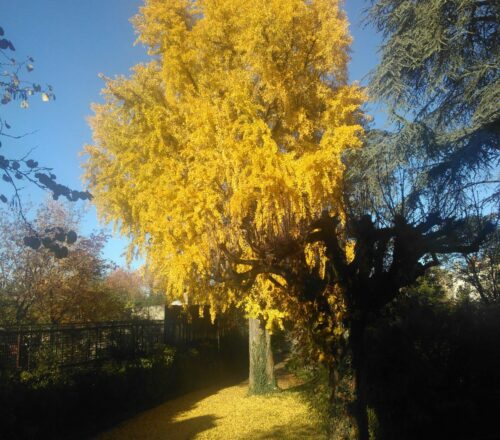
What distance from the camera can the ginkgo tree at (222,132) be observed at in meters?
9.51

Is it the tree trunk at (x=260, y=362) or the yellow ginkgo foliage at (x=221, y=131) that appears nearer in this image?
the yellow ginkgo foliage at (x=221, y=131)

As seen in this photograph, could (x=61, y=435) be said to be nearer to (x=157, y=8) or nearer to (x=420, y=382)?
(x=420, y=382)

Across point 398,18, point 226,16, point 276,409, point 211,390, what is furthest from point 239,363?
point 398,18

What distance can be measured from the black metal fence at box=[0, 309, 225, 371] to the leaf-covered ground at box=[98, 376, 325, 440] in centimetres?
175

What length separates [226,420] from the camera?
10.3 meters

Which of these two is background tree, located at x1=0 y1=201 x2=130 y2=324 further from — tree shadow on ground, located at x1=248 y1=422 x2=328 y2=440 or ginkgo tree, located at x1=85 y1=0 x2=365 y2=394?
tree shadow on ground, located at x1=248 y1=422 x2=328 y2=440

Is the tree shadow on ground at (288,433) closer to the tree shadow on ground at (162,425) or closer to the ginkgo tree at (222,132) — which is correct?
the tree shadow on ground at (162,425)

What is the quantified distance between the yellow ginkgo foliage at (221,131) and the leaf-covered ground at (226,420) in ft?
7.85

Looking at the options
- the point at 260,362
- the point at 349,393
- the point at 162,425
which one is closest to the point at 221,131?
the point at 349,393

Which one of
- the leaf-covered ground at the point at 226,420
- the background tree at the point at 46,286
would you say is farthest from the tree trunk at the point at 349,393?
the background tree at the point at 46,286

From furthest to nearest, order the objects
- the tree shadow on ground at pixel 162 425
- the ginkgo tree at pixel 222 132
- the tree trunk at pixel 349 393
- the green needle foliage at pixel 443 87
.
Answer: the ginkgo tree at pixel 222 132
the tree shadow on ground at pixel 162 425
the green needle foliage at pixel 443 87
the tree trunk at pixel 349 393

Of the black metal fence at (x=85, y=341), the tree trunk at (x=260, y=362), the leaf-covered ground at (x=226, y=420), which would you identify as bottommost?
the leaf-covered ground at (x=226, y=420)

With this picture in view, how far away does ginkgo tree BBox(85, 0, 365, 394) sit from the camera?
951 centimetres

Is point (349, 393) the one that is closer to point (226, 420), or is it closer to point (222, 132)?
point (226, 420)
